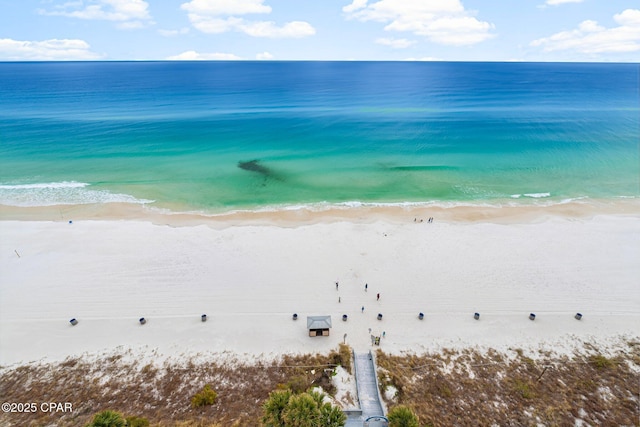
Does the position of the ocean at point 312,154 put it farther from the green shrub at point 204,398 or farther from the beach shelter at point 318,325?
the green shrub at point 204,398

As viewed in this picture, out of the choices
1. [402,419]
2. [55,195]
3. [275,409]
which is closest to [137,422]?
[275,409]

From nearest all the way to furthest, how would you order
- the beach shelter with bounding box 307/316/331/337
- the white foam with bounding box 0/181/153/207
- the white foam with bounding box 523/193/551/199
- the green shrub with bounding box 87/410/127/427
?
the green shrub with bounding box 87/410/127/427
the beach shelter with bounding box 307/316/331/337
the white foam with bounding box 0/181/153/207
the white foam with bounding box 523/193/551/199

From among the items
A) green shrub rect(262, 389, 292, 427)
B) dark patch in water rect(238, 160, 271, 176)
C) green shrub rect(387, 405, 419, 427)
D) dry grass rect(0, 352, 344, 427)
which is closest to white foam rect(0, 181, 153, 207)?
dark patch in water rect(238, 160, 271, 176)

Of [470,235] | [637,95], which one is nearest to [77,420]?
[470,235]

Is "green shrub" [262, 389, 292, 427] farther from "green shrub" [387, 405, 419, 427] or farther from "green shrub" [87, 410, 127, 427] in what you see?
"green shrub" [87, 410, 127, 427]

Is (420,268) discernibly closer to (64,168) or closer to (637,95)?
(64,168)

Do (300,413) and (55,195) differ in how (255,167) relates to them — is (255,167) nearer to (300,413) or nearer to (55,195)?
(55,195)

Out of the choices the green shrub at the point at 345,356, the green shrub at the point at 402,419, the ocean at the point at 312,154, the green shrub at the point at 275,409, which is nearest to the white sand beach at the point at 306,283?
the green shrub at the point at 345,356
